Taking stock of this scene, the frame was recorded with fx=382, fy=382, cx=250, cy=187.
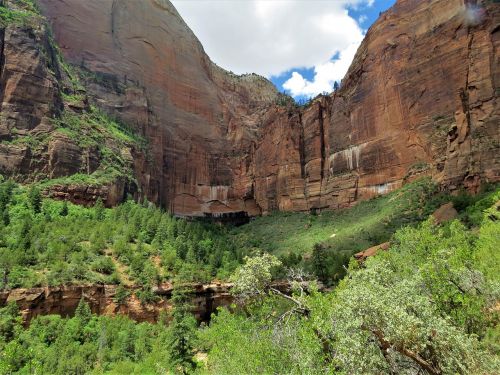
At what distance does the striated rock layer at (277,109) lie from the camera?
52562 mm

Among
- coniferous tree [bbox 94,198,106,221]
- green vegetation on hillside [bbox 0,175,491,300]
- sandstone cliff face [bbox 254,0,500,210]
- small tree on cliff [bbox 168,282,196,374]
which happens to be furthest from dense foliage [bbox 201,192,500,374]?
coniferous tree [bbox 94,198,106,221]

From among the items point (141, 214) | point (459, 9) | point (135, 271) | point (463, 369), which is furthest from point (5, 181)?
point (459, 9)

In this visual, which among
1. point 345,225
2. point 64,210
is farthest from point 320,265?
point 64,210


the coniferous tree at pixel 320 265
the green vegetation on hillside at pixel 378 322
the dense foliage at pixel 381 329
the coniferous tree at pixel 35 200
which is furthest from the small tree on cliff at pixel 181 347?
the coniferous tree at pixel 35 200

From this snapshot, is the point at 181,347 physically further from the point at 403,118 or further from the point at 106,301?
the point at 403,118

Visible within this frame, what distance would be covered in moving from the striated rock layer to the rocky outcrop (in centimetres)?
3156

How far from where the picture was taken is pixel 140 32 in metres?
102

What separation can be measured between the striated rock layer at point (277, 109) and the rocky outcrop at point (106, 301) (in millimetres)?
31556

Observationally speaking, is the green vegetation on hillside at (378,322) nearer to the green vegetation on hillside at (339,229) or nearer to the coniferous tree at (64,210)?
the green vegetation on hillside at (339,229)

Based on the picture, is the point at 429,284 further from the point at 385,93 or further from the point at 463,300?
the point at 385,93

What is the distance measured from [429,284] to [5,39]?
259ft

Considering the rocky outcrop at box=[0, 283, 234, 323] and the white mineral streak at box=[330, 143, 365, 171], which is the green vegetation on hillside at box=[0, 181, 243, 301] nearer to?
the rocky outcrop at box=[0, 283, 234, 323]

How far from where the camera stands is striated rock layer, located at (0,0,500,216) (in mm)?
52562

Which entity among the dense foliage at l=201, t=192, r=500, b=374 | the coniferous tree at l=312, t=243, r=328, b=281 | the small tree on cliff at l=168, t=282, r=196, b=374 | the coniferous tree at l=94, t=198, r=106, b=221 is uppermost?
the coniferous tree at l=94, t=198, r=106, b=221
